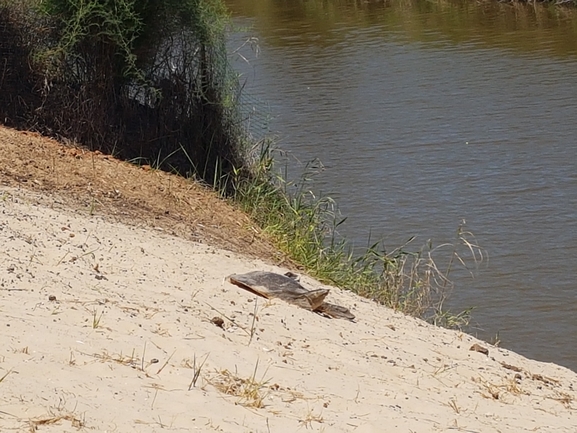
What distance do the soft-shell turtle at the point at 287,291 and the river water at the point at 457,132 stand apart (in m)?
2.13

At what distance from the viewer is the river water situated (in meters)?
9.80

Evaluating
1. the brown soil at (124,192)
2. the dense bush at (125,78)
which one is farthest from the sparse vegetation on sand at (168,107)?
the brown soil at (124,192)

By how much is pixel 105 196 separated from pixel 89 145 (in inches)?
55.1

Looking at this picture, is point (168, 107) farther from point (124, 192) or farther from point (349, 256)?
A: point (349, 256)

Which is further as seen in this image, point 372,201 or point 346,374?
point 372,201

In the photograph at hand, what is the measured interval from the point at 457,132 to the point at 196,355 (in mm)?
10392

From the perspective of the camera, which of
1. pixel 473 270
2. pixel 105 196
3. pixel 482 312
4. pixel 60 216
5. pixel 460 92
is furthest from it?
pixel 460 92

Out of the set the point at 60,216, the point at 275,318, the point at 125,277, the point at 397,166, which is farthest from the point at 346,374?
the point at 397,166

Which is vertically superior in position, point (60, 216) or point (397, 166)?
point (60, 216)

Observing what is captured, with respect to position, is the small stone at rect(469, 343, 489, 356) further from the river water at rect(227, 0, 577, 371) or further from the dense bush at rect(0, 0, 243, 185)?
the dense bush at rect(0, 0, 243, 185)

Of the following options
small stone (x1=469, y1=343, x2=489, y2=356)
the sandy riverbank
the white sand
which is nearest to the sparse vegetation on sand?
the sandy riverbank

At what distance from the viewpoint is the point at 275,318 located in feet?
21.2

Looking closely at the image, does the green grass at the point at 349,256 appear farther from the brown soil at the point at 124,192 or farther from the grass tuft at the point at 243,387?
the grass tuft at the point at 243,387

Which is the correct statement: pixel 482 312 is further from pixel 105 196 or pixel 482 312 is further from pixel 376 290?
Result: pixel 105 196
